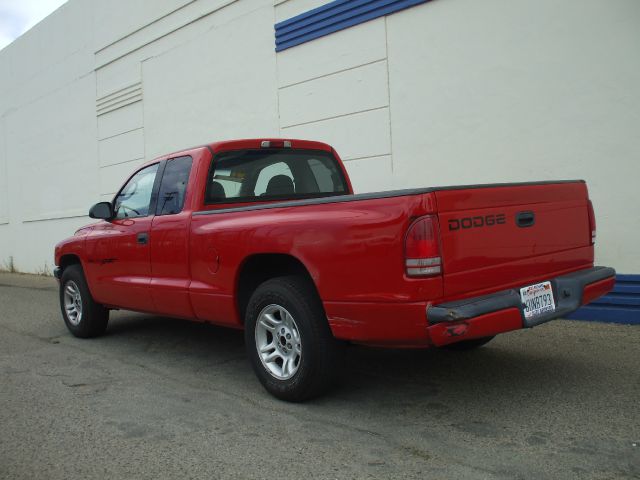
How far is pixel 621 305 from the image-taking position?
574 cm

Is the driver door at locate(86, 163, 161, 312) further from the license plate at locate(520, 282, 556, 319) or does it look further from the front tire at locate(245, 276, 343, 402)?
the license plate at locate(520, 282, 556, 319)

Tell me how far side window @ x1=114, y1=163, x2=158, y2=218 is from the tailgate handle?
3.19 m

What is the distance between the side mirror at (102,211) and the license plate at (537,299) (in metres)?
3.92

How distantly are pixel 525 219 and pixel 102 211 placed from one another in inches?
153

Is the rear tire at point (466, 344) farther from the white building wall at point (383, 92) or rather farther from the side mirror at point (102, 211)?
the side mirror at point (102, 211)

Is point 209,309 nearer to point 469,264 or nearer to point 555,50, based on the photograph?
point 469,264

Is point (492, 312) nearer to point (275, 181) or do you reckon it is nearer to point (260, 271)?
point (260, 271)

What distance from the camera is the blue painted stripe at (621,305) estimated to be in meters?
5.64

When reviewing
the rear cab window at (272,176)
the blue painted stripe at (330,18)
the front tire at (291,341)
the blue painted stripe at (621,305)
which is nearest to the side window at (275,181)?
the rear cab window at (272,176)

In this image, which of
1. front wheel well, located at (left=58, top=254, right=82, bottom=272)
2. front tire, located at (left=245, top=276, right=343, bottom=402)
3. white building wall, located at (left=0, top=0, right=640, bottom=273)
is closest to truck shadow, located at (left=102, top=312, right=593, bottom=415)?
front tire, located at (left=245, top=276, right=343, bottom=402)

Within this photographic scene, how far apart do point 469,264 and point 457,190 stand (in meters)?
0.41

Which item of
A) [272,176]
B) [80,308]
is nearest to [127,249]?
[80,308]

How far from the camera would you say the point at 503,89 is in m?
6.52

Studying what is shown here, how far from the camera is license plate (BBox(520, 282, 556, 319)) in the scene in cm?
342
